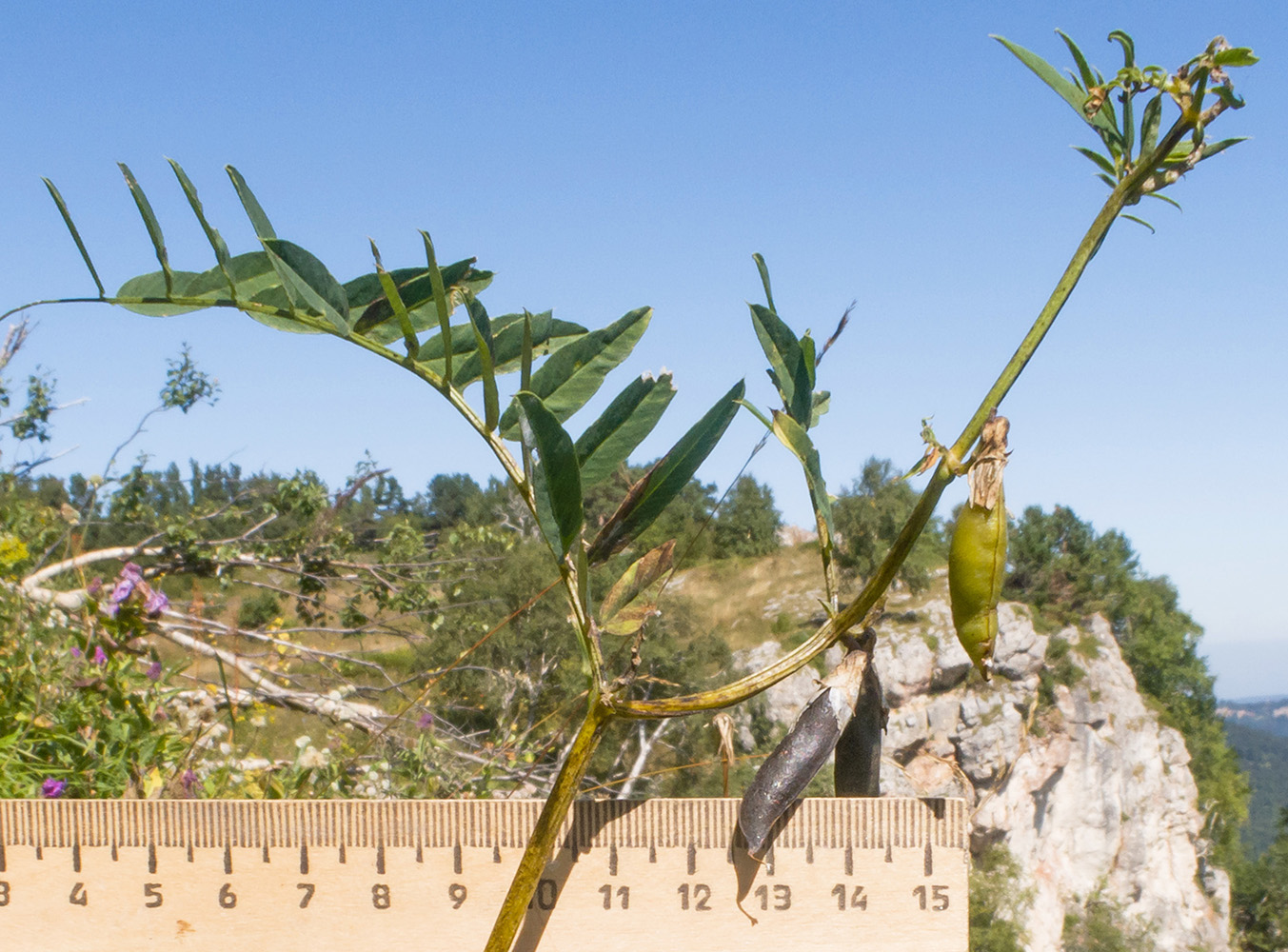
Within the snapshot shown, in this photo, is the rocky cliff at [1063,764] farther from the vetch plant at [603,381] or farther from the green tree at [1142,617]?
the vetch plant at [603,381]

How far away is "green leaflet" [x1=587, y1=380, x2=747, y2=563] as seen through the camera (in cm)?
56

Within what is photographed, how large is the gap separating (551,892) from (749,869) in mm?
195

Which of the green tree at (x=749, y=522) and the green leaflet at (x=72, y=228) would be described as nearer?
the green leaflet at (x=72, y=228)

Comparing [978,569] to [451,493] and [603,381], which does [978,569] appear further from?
[451,493]

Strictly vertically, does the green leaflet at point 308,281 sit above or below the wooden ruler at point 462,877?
above

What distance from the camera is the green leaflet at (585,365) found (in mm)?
666

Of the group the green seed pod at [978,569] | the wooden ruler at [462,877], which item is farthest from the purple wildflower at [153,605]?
the green seed pod at [978,569]

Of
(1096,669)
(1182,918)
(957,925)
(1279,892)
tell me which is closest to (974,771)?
(1096,669)

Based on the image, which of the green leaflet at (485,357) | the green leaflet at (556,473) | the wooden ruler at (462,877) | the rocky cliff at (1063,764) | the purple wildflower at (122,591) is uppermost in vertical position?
the green leaflet at (485,357)

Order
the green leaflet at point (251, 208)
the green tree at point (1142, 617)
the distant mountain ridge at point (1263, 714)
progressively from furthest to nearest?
the distant mountain ridge at point (1263, 714) → the green tree at point (1142, 617) → the green leaflet at point (251, 208)

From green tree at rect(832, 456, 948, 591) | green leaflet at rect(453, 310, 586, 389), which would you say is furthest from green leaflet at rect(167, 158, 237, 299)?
green tree at rect(832, 456, 948, 591)

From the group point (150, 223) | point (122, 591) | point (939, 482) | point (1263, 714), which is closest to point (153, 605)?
point (122, 591)

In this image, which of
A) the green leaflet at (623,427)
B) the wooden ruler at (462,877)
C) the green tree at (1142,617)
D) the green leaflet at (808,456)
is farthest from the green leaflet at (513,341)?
the green tree at (1142,617)

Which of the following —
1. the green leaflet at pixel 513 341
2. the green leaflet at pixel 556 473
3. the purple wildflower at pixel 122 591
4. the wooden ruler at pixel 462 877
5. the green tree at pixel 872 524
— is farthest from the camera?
the green tree at pixel 872 524
